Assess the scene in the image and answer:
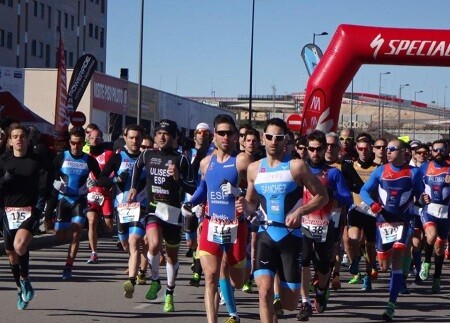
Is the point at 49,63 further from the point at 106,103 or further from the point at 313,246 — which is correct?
the point at 313,246

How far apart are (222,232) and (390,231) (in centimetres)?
254

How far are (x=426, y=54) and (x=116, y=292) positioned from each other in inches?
374

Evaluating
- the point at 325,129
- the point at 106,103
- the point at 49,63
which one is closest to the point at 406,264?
the point at 325,129

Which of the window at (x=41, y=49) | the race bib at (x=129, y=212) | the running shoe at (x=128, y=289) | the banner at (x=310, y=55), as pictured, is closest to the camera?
the running shoe at (x=128, y=289)

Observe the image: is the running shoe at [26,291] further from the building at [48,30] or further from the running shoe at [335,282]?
the building at [48,30]

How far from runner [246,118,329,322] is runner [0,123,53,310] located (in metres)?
3.03

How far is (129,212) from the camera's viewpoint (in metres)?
13.1

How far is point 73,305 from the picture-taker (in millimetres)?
12422

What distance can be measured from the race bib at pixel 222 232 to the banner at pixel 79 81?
2004 centimetres

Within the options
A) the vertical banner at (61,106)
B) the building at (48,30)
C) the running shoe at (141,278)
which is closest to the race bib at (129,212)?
the running shoe at (141,278)

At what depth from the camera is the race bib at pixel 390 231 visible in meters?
12.3

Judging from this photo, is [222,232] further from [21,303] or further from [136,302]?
[136,302]

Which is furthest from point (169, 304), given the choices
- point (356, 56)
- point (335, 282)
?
point (356, 56)

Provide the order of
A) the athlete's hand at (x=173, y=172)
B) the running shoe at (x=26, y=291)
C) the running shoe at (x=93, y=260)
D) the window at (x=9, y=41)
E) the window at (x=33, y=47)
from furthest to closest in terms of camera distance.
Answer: the window at (x=33, y=47) → the window at (x=9, y=41) → the running shoe at (x=93, y=260) → the athlete's hand at (x=173, y=172) → the running shoe at (x=26, y=291)
